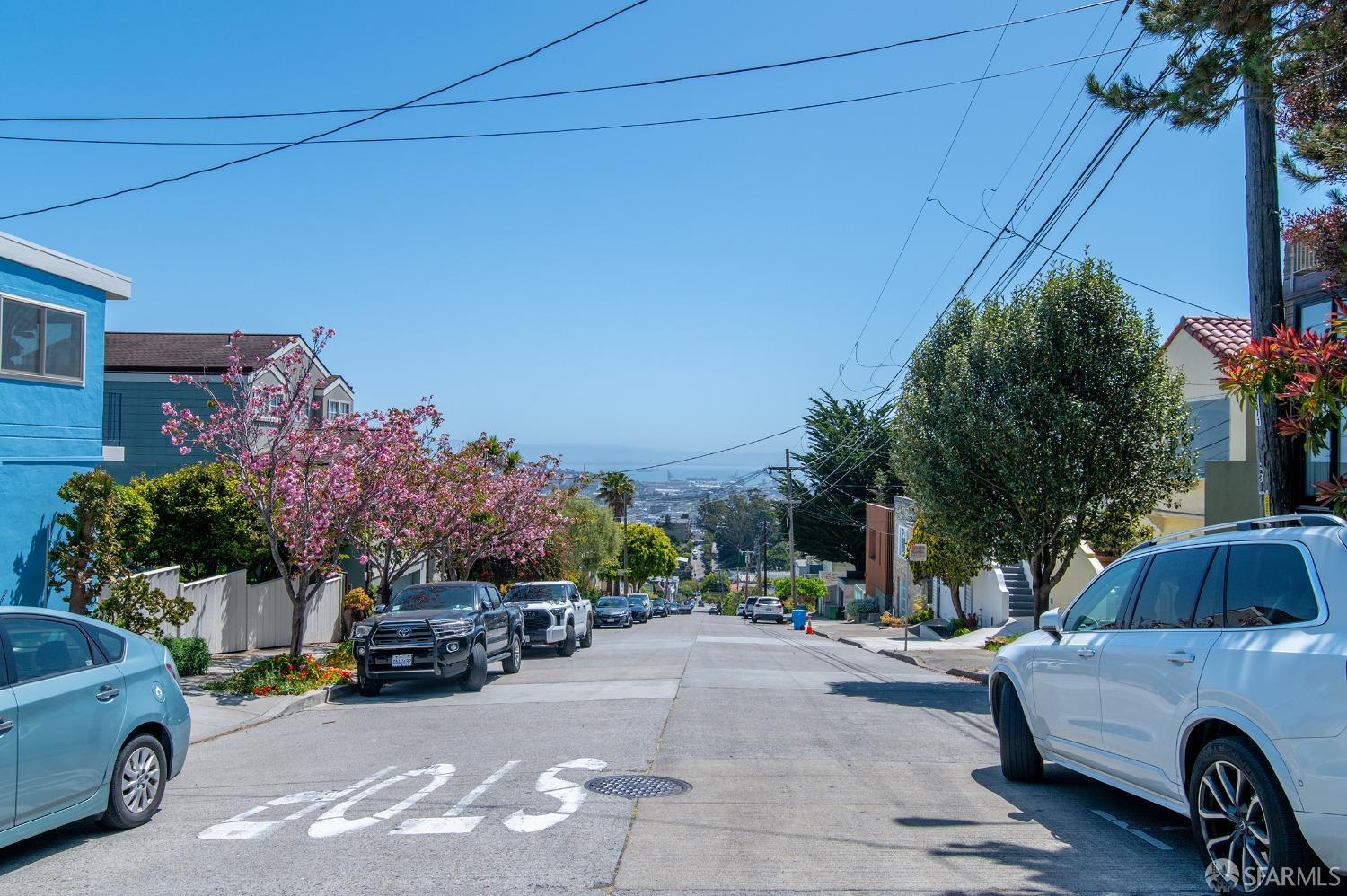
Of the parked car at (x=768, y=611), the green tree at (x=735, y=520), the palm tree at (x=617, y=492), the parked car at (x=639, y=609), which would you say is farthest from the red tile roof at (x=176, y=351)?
the green tree at (x=735, y=520)

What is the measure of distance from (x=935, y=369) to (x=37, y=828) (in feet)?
52.8

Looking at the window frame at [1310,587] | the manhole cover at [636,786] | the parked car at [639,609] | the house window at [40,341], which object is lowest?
the parked car at [639,609]

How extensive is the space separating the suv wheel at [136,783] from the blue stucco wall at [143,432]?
22027 millimetres

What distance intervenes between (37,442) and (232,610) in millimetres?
6394

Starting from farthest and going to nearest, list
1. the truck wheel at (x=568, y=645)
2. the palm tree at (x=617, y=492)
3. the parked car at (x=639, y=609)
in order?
1. the palm tree at (x=617, y=492)
2. the parked car at (x=639, y=609)
3. the truck wheel at (x=568, y=645)

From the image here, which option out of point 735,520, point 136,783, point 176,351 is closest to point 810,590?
point 176,351

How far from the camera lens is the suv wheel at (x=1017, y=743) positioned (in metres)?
8.70

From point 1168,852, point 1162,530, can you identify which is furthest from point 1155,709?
point 1162,530

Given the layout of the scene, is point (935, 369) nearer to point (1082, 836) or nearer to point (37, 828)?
point (1082, 836)

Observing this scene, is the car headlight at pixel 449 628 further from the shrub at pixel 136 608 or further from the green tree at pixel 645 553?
the green tree at pixel 645 553

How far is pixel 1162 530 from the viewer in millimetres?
24875

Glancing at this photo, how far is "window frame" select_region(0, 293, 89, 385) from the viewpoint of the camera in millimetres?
14516

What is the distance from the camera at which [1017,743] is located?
28.8 feet

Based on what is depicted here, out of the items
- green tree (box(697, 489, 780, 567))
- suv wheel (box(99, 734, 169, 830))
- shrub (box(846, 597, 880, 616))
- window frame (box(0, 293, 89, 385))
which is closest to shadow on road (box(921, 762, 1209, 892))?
suv wheel (box(99, 734, 169, 830))
